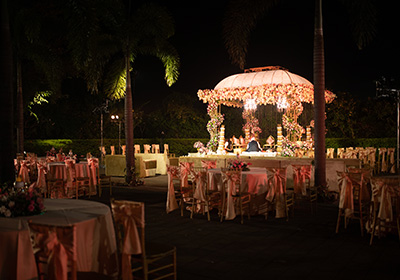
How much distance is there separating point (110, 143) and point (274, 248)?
18095mm

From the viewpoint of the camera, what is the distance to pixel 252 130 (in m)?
18.0

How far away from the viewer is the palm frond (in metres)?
11.0

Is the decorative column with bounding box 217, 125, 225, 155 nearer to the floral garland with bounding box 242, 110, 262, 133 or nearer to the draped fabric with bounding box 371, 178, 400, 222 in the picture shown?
the floral garland with bounding box 242, 110, 262, 133

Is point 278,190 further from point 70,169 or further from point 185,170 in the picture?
point 70,169

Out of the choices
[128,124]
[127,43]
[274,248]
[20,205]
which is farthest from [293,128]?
[20,205]

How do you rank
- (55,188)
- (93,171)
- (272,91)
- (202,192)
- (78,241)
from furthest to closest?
(272,91) < (93,171) < (55,188) < (202,192) < (78,241)

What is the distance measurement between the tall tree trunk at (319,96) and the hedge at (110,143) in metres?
12.6

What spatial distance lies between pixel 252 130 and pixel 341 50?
14.7m

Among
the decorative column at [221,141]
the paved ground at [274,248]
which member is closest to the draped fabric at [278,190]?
the paved ground at [274,248]

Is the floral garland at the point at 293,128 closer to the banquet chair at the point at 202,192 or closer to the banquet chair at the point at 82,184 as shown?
the banquet chair at the point at 202,192

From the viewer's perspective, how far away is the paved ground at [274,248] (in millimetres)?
4699

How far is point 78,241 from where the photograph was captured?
3.86 metres

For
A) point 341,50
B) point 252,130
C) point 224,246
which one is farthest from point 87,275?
point 341,50

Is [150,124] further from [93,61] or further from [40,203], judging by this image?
[40,203]
